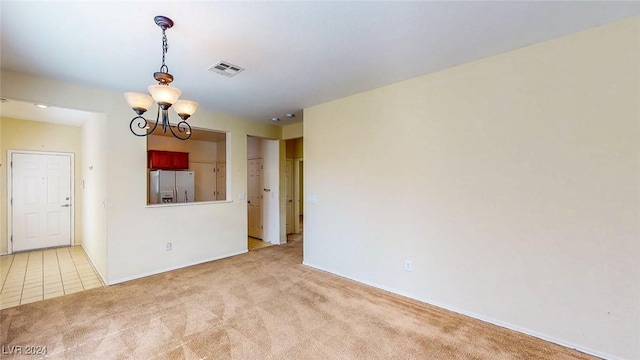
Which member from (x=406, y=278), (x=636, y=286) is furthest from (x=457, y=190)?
(x=636, y=286)

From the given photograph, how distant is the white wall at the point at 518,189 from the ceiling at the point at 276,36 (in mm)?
303

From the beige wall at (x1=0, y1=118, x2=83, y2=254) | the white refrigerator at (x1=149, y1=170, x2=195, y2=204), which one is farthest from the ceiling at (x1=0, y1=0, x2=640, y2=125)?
the beige wall at (x1=0, y1=118, x2=83, y2=254)

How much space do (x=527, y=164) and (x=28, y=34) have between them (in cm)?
441

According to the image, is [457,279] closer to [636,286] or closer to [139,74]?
[636,286]

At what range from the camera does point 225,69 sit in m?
2.86

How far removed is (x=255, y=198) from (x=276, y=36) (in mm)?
4744

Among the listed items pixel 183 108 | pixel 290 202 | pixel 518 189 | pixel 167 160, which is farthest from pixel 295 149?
pixel 518 189

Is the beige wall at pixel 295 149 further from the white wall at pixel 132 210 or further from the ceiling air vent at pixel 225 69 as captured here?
the ceiling air vent at pixel 225 69

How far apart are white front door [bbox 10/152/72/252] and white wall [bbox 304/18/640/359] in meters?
6.08

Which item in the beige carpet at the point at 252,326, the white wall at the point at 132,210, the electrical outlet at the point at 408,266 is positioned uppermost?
the white wall at the point at 132,210

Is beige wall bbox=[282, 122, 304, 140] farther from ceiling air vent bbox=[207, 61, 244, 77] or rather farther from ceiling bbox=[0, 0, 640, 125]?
ceiling air vent bbox=[207, 61, 244, 77]

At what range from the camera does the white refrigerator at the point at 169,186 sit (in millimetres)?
5652

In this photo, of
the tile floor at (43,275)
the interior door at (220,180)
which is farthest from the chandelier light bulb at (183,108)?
the interior door at (220,180)

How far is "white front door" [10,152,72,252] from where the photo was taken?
5.05m
